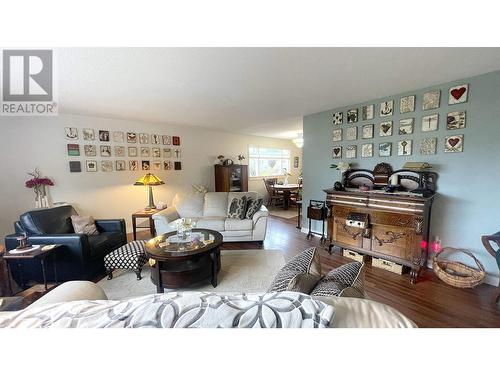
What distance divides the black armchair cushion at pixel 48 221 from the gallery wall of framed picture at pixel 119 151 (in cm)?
120

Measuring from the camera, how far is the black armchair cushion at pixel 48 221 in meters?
2.19

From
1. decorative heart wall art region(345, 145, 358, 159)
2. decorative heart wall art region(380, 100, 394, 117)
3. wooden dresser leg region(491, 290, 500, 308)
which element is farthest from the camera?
decorative heart wall art region(345, 145, 358, 159)

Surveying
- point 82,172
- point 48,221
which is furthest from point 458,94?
point 82,172

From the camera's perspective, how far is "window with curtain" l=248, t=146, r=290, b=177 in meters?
6.40

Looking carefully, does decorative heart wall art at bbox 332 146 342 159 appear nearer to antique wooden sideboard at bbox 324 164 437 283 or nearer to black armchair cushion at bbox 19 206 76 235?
antique wooden sideboard at bbox 324 164 437 283

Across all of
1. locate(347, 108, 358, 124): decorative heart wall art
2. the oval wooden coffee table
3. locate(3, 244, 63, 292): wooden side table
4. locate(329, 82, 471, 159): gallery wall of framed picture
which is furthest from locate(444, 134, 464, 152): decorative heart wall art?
locate(3, 244, 63, 292): wooden side table

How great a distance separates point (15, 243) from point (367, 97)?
4606 mm

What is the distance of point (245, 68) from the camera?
1826 mm

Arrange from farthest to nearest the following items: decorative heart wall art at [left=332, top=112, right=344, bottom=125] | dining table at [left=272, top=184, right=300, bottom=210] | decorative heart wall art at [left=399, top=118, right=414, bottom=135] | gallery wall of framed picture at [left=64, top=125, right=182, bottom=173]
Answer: dining table at [left=272, top=184, right=300, bottom=210]
gallery wall of framed picture at [left=64, top=125, right=182, bottom=173]
decorative heart wall art at [left=332, top=112, right=344, bottom=125]
decorative heart wall art at [left=399, top=118, right=414, bottom=135]

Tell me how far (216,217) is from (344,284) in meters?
2.73

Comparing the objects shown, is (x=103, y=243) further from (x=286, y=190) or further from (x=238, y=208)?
(x=286, y=190)

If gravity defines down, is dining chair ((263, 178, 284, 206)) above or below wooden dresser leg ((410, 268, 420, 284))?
above

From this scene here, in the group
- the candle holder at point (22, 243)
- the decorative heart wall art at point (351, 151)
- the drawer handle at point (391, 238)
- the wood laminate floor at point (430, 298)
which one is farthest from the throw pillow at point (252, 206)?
the candle holder at point (22, 243)

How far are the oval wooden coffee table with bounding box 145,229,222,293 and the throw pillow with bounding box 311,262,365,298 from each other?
1.37m
